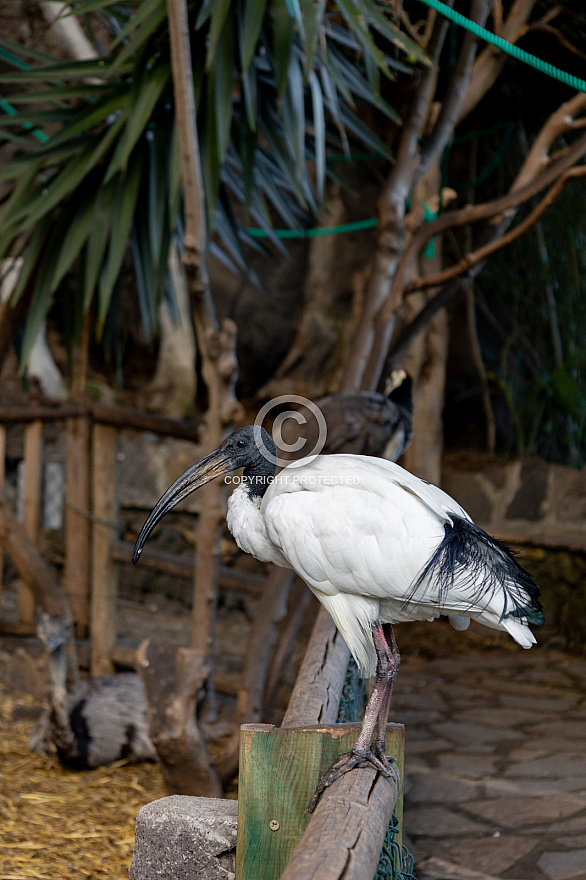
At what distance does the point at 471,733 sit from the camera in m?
3.75

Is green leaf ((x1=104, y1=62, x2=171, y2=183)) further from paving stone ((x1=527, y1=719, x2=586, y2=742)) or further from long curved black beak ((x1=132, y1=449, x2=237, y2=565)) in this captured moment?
paving stone ((x1=527, y1=719, x2=586, y2=742))

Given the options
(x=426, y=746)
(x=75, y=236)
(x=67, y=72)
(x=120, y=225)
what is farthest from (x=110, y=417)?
(x=426, y=746)

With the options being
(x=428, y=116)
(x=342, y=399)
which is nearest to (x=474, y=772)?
(x=342, y=399)

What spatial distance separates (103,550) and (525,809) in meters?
2.30

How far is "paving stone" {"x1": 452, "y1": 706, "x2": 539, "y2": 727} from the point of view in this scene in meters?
3.90

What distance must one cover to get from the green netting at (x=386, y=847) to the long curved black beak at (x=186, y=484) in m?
0.70

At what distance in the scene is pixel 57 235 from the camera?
→ 3475 mm

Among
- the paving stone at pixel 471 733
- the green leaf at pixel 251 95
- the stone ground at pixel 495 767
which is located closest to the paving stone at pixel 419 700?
the stone ground at pixel 495 767

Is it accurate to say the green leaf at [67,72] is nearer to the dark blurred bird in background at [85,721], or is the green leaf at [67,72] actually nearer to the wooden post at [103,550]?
the wooden post at [103,550]

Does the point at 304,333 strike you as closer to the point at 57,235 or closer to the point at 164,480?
the point at 164,480

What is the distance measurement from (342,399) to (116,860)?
5.89ft

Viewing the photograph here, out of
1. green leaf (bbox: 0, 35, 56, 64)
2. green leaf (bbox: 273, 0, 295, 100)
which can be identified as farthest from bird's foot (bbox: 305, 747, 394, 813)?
green leaf (bbox: 0, 35, 56, 64)

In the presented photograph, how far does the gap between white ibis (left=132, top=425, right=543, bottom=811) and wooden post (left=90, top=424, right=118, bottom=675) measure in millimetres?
2622

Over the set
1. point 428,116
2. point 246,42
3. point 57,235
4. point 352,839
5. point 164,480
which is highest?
point 428,116
